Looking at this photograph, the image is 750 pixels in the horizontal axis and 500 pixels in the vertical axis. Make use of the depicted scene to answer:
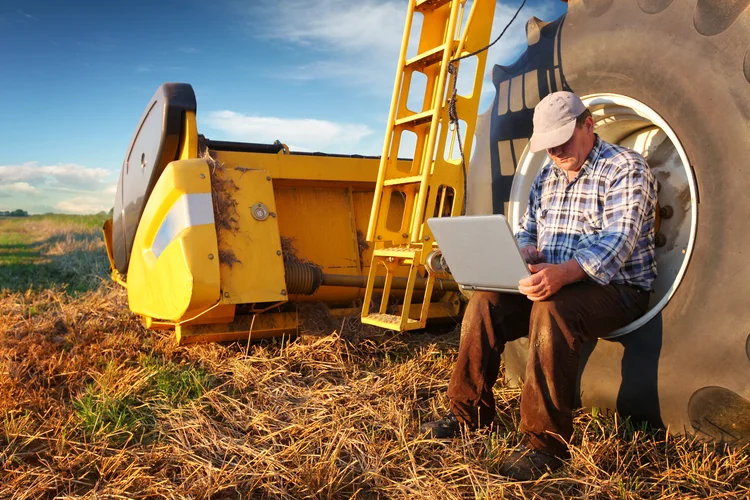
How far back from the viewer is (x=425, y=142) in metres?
3.65

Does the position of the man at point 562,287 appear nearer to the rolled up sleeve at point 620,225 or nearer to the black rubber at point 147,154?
the rolled up sleeve at point 620,225

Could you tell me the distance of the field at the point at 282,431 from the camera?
7.48 feet

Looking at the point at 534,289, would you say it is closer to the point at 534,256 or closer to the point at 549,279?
the point at 549,279

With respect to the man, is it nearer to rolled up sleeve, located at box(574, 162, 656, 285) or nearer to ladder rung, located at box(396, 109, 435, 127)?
rolled up sleeve, located at box(574, 162, 656, 285)

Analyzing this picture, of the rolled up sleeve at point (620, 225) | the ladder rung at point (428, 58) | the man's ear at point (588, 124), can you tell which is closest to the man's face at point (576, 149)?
the man's ear at point (588, 124)

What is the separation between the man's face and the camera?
8.66 feet

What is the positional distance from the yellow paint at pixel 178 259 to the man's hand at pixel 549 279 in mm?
1702

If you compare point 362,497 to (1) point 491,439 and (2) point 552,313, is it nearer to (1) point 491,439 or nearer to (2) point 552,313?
(1) point 491,439

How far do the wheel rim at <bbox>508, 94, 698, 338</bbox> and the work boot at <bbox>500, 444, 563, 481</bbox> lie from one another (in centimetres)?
63

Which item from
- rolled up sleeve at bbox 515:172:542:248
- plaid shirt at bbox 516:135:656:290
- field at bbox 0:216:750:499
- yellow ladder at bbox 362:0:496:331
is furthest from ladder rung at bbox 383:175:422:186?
field at bbox 0:216:750:499

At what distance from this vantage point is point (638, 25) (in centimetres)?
272

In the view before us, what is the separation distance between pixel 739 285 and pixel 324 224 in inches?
103

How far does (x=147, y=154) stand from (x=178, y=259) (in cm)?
120

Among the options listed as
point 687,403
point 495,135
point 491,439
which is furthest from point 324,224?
point 687,403
